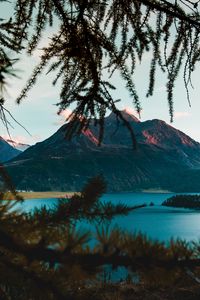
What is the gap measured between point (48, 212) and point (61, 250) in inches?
26.9

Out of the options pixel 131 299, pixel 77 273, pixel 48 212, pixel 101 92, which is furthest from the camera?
pixel 131 299

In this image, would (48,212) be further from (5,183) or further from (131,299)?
(131,299)

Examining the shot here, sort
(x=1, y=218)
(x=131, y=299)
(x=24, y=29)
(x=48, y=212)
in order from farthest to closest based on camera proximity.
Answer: (x=131, y=299), (x=24, y=29), (x=48, y=212), (x=1, y=218)

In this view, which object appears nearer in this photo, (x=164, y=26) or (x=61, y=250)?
(x=61, y=250)

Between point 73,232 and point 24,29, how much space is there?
9.67 feet

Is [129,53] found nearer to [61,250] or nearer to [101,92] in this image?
[101,92]

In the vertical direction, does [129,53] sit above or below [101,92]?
above

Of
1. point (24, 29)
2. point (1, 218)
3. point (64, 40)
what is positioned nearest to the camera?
point (1, 218)

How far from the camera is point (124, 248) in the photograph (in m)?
1.03

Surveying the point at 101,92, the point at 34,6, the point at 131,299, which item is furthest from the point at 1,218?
the point at 131,299

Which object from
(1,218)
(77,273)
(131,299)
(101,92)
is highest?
(101,92)

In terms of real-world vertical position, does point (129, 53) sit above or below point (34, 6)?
below

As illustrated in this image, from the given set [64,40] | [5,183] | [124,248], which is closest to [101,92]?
[64,40]

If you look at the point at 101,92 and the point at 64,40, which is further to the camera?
the point at 64,40
